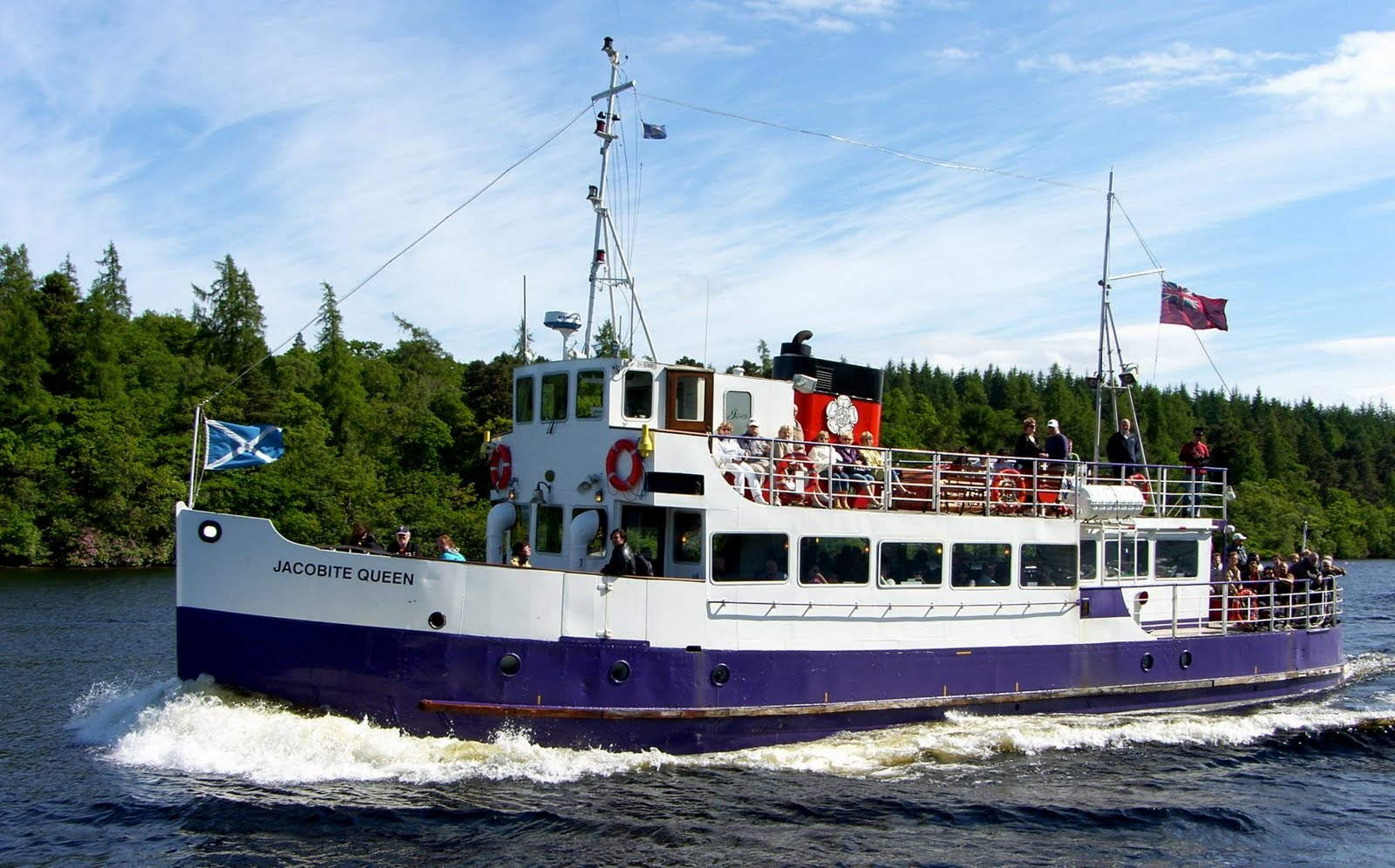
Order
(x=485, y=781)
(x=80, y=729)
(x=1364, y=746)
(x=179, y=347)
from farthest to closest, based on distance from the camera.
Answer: (x=179, y=347) → (x=1364, y=746) → (x=80, y=729) → (x=485, y=781)

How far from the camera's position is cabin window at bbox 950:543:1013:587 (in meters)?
17.3

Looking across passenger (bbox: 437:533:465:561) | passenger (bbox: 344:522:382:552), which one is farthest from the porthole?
passenger (bbox: 344:522:382:552)

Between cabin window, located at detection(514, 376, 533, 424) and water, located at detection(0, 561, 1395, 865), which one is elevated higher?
cabin window, located at detection(514, 376, 533, 424)

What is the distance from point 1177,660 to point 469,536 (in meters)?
38.7

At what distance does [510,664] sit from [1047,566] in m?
9.11

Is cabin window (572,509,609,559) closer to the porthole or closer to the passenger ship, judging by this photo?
the passenger ship

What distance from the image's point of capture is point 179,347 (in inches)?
3465

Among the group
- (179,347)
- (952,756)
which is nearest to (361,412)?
(179,347)

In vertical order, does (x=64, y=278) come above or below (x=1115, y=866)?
above

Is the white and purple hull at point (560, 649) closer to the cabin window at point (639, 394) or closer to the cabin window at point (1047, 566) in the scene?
the cabin window at point (1047, 566)

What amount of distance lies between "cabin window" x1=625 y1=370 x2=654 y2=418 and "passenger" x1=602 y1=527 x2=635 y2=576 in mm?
1983

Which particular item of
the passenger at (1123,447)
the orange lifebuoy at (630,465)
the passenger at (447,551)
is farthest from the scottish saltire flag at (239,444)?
the passenger at (1123,447)

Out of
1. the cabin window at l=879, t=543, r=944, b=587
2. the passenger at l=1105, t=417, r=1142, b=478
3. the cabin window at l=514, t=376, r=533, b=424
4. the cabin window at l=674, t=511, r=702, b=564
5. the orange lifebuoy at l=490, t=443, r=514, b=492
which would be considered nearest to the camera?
the cabin window at l=674, t=511, r=702, b=564

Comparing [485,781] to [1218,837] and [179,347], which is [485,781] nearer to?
[1218,837]
